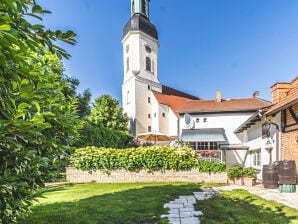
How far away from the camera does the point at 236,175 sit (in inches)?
464

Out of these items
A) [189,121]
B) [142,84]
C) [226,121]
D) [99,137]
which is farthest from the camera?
[142,84]

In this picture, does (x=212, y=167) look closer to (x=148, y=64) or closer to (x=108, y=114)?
(x=108, y=114)

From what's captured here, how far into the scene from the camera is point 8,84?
6.88ft

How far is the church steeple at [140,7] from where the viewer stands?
112ft

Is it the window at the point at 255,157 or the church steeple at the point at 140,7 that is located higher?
the church steeple at the point at 140,7

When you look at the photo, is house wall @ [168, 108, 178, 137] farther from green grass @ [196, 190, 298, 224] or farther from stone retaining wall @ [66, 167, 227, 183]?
green grass @ [196, 190, 298, 224]

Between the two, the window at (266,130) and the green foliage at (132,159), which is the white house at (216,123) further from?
the green foliage at (132,159)

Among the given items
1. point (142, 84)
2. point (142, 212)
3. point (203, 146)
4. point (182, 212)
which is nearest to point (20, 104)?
point (142, 212)

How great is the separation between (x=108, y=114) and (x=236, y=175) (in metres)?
21.9

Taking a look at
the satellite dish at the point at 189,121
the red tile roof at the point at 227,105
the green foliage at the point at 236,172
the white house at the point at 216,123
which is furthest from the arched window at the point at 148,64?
the green foliage at the point at 236,172

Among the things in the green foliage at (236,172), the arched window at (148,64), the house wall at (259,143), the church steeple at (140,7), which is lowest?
the green foliage at (236,172)

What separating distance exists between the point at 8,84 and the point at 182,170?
12.1 metres

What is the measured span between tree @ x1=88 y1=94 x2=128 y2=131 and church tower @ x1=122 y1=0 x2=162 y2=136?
8.75ft

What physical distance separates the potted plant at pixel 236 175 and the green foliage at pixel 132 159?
2.19 meters
